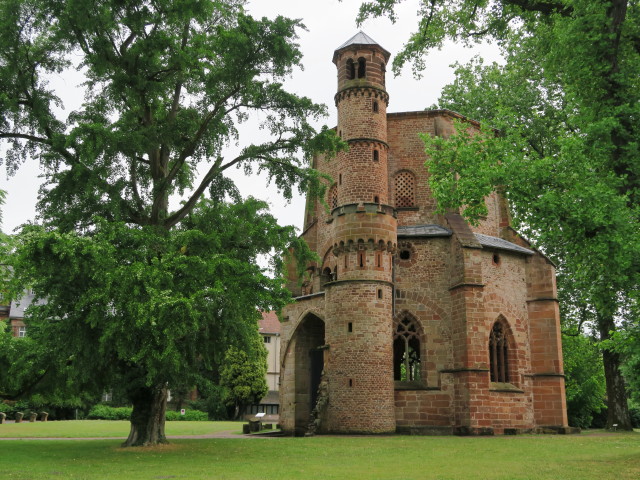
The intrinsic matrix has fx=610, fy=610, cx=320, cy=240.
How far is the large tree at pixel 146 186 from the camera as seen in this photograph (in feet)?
48.4

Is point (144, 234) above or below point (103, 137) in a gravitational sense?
below

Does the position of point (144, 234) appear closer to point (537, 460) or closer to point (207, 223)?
point (207, 223)

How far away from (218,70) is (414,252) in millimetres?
11719

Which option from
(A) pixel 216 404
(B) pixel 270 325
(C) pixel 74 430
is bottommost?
(C) pixel 74 430

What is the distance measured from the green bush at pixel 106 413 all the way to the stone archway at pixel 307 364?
22.1 metres

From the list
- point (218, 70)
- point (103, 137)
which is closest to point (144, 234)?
point (103, 137)

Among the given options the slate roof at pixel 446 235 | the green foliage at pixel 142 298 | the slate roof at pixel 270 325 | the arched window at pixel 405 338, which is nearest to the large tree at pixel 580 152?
the green foliage at pixel 142 298

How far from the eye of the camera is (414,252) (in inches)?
1027

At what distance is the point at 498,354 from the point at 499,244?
4.74m

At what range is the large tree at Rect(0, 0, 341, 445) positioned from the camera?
14.7 metres

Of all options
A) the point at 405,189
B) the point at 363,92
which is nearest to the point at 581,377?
the point at 405,189

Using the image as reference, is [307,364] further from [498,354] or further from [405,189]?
[405,189]

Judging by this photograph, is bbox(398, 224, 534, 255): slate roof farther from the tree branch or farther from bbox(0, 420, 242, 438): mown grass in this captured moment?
bbox(0, 420, 242, 438): mown grass

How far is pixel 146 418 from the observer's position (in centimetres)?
1809
